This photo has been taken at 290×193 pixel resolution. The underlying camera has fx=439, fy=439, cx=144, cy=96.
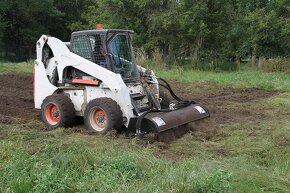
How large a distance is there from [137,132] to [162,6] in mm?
17246

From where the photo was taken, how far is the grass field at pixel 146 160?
173 inches

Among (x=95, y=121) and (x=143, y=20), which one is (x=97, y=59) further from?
(x=143, y=20)

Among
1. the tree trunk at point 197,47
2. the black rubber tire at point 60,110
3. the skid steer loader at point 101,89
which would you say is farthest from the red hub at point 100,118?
the tree trunk at point 197,47

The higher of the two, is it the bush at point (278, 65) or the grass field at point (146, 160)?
the bush at point (278, 65)

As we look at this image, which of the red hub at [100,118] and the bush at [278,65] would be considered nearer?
the red hub at [100,118]

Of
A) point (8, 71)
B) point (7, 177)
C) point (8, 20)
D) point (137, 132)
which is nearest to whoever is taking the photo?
point (7, 177)

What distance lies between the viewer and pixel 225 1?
23.3 metres

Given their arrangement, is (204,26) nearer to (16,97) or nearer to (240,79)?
(240,79)

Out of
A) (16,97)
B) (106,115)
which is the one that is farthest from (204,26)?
(106,115)

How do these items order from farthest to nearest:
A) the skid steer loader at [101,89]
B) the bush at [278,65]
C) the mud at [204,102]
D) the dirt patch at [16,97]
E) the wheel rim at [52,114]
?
the bush at [278,65]
the dirt patch at [16,97]
the mud at [204,102]
the wheel rim at [52,114]
the skid steer loader at [101,89]

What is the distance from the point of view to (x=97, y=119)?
770 centimetres

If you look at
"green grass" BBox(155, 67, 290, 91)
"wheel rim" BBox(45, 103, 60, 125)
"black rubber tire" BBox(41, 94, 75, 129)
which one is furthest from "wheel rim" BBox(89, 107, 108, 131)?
"green grass" BBox(155, 67, 290, 91)

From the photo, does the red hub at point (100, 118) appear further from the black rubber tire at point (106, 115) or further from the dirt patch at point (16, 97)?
the dirt patch at point (16, 97)

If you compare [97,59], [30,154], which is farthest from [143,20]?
[30,154]
